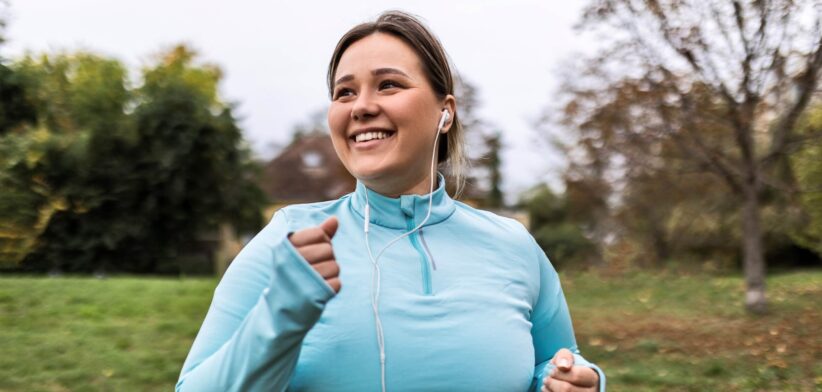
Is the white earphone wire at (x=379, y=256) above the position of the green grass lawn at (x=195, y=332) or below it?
above

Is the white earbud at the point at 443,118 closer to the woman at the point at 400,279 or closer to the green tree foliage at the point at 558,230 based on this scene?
the woman at the point at 400,279

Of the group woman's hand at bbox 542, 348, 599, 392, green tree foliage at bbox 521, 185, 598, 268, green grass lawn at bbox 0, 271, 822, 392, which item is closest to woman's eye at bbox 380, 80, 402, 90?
woman's hand at bbox 542, 348, 599, 392

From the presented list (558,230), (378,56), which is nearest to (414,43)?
(378,56)

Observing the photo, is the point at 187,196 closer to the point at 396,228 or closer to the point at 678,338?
the point at 678,338

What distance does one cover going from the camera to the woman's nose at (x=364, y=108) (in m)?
1.69

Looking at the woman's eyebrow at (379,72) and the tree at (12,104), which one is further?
the tree at (12,104)

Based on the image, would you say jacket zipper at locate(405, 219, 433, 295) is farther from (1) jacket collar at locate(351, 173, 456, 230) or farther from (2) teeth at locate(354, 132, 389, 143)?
(2) teeth at locate(354, 132, 389, 143)

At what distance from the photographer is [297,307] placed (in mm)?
1205

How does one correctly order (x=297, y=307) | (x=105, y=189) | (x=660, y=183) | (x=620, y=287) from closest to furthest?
(x=297, y=307) → (x=660, y=183) → (x=620, y=287) → (x=105, y=189)

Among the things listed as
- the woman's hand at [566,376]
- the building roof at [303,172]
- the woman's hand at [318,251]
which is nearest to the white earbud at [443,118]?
the woman's hand at [566,376]

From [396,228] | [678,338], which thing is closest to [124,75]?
[678,338]

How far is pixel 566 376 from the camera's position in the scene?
1.69m

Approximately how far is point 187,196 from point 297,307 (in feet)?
76.4

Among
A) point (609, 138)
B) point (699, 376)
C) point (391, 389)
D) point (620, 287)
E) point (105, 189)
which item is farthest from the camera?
point (105, 189)
